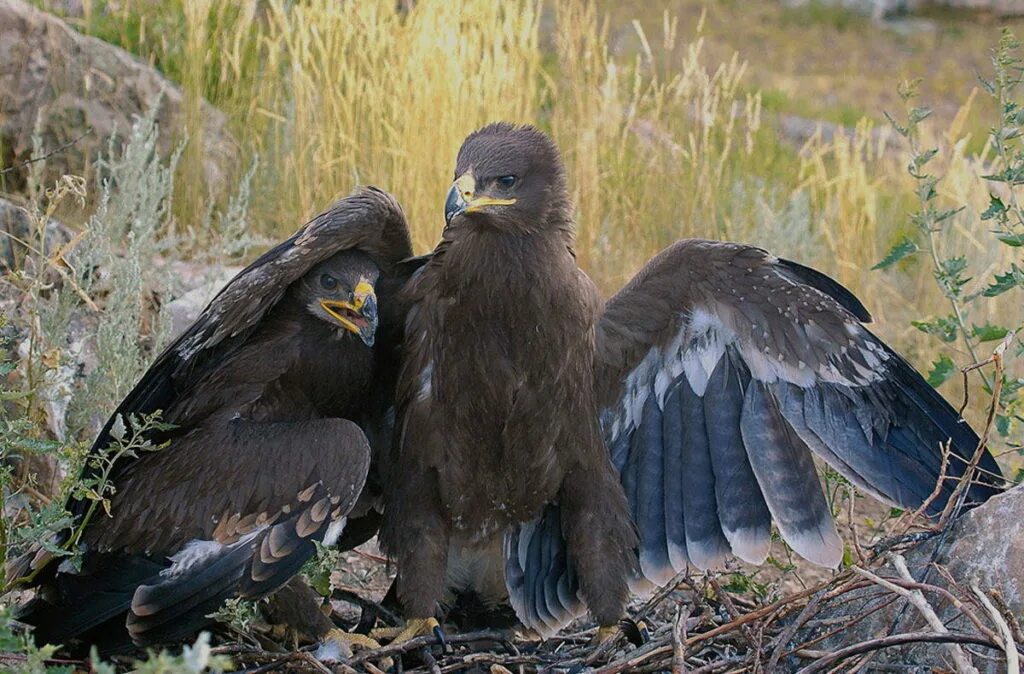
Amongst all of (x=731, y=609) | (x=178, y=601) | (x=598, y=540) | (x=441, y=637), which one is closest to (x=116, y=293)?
(x=178, y=601)

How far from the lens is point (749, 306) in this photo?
14.1 ft

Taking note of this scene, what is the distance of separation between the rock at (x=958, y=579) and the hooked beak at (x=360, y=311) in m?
1.49

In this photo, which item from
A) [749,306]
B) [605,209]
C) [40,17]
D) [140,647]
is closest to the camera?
[140,647]

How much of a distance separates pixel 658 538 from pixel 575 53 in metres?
3.80

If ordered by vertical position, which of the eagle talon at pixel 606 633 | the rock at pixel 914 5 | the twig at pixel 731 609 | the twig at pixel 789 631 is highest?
the twig at pixel 789 631

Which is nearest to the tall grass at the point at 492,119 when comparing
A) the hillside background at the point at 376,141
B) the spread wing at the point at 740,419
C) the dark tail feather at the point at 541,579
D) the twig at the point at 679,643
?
the hillside background at the point at 376,141

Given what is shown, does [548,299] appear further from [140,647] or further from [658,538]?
[140,647]

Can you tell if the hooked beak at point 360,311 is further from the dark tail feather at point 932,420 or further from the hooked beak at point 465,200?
the dark tail feather at point 932,420

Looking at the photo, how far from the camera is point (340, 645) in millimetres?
3934

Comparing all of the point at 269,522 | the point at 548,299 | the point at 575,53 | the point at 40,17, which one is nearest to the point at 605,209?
the point at 575,53

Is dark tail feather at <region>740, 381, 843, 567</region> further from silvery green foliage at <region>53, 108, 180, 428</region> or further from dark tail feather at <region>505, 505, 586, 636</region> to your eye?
silvery green foliage at <region>53, 108, 180, 428</region>

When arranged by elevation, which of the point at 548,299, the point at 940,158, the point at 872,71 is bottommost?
the point at 872,71

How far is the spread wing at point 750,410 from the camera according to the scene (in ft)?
13.8

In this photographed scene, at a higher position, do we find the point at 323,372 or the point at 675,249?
the point at 675,249
